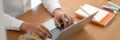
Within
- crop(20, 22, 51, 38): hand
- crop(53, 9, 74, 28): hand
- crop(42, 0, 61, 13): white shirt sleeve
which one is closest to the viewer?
crop(20, 22, 51, 38): hand

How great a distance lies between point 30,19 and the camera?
1.13m

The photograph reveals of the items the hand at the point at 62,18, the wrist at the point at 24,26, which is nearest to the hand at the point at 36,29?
the wrist at the point at 24,26

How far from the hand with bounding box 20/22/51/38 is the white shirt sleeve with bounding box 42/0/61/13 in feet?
0.68

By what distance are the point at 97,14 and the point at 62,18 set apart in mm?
219

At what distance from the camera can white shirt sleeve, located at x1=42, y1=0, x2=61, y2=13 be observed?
1204 mm

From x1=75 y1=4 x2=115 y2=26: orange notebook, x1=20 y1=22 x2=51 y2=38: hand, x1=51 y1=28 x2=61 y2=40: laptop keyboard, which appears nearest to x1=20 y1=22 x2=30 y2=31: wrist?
x1=20 y1=22 x2=51 y2=38: hand

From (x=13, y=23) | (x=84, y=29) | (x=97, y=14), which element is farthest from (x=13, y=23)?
(x=97, y=14)

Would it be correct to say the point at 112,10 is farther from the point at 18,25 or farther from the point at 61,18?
the point at 18,25

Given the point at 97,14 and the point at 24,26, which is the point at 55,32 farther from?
the point at 97,14

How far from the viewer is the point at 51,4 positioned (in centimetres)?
124

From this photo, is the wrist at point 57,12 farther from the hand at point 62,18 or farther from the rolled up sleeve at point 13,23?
the rolled up sleeve at point 13,23

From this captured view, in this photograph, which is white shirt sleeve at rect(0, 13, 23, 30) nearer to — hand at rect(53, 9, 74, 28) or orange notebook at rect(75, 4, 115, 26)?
hand at rect(53, 9, 74, 28)

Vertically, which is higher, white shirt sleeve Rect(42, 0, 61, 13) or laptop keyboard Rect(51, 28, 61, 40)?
white shirt sleeve Rect(42, 0, 61, 13)

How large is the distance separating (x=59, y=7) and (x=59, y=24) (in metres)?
0.17
